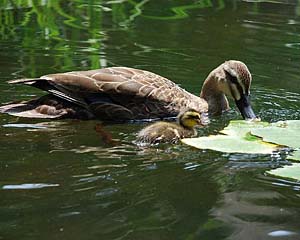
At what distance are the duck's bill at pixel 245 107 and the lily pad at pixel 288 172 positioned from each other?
1.60 meters

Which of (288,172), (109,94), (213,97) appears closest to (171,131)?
(109,94)

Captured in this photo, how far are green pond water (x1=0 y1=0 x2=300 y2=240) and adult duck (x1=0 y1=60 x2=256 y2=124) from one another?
0.41 feet

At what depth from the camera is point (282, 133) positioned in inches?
210

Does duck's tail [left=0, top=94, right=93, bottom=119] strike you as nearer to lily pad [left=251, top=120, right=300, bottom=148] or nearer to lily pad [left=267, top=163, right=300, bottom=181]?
lily pad [left=251, top=120, right=300, bottom=148]

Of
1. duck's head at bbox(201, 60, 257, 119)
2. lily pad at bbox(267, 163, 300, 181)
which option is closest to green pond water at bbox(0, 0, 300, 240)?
lily pad at bbox(267, 163, 300, 181)

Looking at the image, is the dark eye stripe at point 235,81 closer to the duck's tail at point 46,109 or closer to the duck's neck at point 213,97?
the duck's neck at point 213,97

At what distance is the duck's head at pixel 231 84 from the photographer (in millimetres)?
6719

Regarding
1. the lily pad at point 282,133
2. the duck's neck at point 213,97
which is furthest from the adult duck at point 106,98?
the lily pad at point 282,133

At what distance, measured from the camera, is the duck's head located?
6719 mm

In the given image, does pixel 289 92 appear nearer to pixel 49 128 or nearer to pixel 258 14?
pixel 49 128

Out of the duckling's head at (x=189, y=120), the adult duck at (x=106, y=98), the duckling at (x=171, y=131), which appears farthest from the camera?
the adult duck at (x=106, y=98)

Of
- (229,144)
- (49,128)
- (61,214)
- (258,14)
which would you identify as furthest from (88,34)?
(61,214)

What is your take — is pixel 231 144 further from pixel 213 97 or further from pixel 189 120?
pixel 213 97

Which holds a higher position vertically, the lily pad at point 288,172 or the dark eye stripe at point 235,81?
the lily pad at point 288,172
